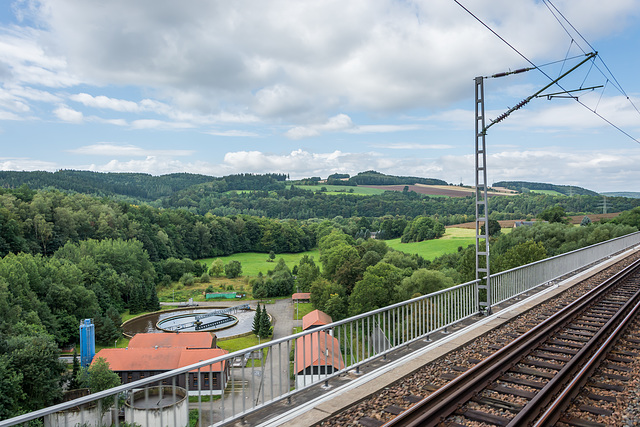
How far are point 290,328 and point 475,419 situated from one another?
4557 centimetres

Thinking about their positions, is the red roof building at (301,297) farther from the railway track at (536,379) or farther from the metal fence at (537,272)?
the railway track at (536,379)

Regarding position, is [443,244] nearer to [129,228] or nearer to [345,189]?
[129,228]

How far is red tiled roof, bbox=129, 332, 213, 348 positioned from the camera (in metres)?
38.3

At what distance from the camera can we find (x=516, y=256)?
38.7 metres

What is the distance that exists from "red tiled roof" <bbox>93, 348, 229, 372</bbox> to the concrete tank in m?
29.9

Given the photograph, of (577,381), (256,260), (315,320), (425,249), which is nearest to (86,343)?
(315,320)

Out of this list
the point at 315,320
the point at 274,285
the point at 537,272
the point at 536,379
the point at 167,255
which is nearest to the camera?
the point at 536,379

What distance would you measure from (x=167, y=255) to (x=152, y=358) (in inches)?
2432

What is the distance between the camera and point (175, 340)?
3966cm

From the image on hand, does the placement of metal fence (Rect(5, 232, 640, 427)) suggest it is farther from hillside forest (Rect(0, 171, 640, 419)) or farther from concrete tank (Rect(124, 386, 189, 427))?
hillside forest (Rect(0, 171, 640, 419))

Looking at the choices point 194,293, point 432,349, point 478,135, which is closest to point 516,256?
point 478,135

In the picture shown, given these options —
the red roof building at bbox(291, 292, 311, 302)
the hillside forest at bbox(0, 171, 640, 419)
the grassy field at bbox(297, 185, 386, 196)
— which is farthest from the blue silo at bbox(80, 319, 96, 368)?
the grassy field at bbox(297, 185, 386, 196)

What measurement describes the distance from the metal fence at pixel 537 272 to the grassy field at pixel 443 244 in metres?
49.5

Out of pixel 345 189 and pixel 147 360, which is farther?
pixel 345 189
